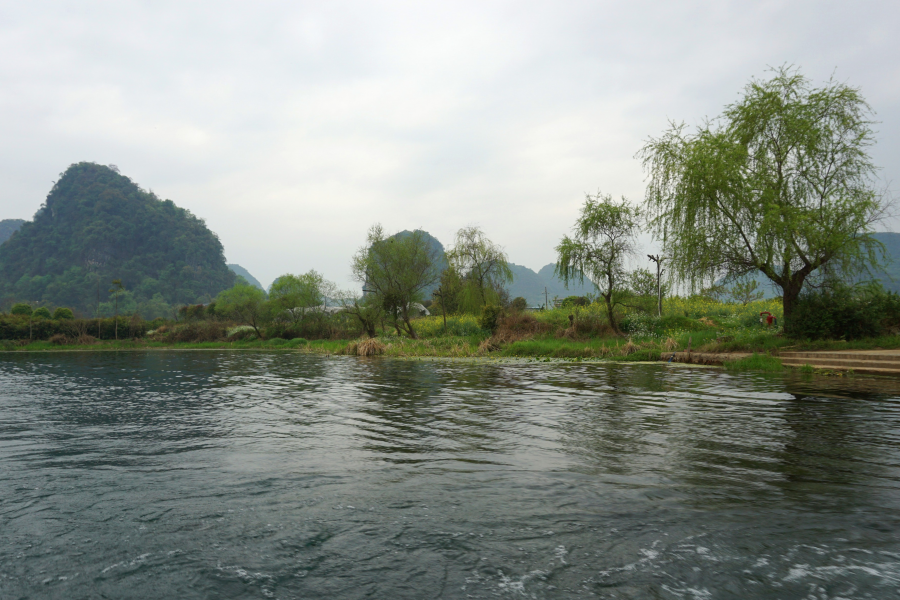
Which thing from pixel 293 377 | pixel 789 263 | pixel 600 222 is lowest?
pixel 293 377

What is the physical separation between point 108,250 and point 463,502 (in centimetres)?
15453

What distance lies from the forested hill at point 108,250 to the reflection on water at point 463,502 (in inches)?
4419

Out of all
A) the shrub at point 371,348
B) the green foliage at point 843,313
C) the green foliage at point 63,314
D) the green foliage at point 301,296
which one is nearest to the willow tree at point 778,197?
the green foliage at point 843,313

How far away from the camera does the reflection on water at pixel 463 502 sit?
3684 mm

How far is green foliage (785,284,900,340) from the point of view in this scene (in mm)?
18141

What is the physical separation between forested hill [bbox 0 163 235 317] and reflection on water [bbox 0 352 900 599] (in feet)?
368

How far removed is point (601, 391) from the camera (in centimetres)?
1326

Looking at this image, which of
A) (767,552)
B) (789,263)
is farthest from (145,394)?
(789,263)

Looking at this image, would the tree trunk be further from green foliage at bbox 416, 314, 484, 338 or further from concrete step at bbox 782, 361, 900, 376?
concrete step at bbox 782, 361, 900, 376

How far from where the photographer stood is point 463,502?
5.18 meters

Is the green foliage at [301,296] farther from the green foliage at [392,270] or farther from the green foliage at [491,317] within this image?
the green foliage at [491,317]

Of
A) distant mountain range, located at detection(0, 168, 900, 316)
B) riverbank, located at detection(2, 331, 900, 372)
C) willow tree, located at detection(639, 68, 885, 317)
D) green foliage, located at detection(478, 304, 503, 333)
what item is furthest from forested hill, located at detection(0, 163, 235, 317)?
willow tree, located at detection(639, 68, 885, 317)

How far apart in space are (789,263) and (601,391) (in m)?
12.0

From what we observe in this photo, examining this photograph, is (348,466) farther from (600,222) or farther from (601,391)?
(600,222)
